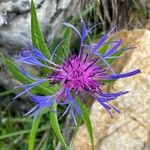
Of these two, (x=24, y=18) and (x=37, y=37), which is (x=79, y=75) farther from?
(x=24, y=18)

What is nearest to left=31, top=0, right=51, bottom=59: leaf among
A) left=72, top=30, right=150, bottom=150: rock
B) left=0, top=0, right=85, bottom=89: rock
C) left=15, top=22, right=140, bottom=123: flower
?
left=15, top=22, right=140, bottom=123: flower

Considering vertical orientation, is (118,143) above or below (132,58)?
below

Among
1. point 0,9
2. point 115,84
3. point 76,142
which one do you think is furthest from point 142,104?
point 0,9

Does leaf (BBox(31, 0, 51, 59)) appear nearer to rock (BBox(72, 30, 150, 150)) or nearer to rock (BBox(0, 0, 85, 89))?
rock (BBox(0, 0, 85, 89))

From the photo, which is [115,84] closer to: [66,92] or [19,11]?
[19,11]

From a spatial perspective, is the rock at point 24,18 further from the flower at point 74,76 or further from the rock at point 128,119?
the flower at point 74,76
